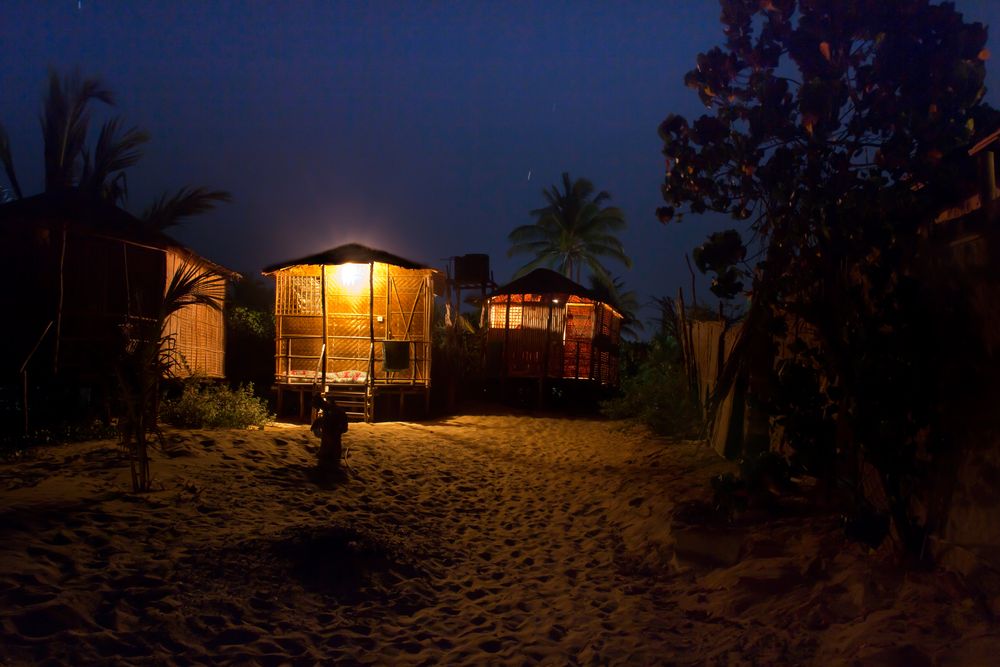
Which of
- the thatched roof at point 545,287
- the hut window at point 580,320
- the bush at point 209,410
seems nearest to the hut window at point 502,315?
the thatched roof at point 545,287

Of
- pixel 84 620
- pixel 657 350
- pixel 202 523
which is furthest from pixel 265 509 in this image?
pixel 657 350

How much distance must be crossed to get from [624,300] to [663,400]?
24.1 metres

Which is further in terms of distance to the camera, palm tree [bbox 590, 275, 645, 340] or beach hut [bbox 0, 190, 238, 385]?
palm tree [bbox 590, 275, 645, 340]

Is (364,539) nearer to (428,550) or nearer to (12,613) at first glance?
(428,550)

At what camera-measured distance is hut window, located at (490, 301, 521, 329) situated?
62.5 feet

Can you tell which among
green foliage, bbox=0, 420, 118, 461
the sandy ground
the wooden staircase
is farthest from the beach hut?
the wooden staircase

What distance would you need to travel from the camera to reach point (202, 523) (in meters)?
5.78

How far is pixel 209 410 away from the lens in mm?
10031

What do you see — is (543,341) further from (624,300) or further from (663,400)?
(624,300)

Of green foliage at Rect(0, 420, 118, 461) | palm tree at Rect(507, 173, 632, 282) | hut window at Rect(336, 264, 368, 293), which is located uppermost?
palm tree at Rect(507, 173, 632, 282)

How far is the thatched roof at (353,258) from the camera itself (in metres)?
14.0

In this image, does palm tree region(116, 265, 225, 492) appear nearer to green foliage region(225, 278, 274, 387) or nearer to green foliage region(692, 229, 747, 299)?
green foliage region(692, 229, 747, 299)

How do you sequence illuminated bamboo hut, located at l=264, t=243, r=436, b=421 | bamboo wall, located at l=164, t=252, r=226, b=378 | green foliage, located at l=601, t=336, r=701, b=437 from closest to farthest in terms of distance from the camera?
1. green foliage, located at l=601, t=336, r=701, b=437
2. bamboo wall, located at l=164, t=252, r=226, b=378
3. illuminated bamboo hut, located at l=264, t=243, r=436, b=421

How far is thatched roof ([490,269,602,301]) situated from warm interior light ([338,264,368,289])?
13.8 feet
